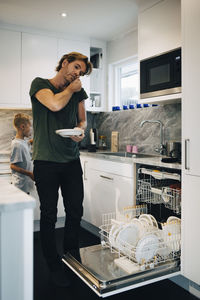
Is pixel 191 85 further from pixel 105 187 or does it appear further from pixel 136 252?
pixel 105 187

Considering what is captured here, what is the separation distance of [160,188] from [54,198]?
0.77 metres

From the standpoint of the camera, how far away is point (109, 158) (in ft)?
9.18

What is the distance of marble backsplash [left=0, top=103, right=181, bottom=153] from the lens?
284cm

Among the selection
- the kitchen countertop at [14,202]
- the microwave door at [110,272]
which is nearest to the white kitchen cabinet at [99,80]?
the microwave door at [110,272]

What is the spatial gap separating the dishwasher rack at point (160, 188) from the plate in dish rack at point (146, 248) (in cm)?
37

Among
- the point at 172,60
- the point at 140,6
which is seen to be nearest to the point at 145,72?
the point at 172,60

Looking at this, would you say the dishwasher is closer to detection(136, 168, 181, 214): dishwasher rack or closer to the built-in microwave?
detection(136, 168, 181, 214): dishwasher rack

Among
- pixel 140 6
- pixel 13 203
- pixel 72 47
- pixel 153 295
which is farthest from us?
pixel 72 47

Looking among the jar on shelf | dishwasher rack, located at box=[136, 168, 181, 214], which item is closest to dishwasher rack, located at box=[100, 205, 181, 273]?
dishwasher rack, located at box=[136, 168, 181, 214]

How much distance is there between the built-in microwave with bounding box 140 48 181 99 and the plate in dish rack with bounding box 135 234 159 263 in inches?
46.6

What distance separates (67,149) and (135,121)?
1471mm

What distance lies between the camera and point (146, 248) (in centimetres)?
176

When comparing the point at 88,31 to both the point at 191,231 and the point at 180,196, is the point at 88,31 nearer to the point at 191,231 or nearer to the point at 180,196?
the point at 180,196

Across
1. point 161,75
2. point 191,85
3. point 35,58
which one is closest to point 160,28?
point 161,75
